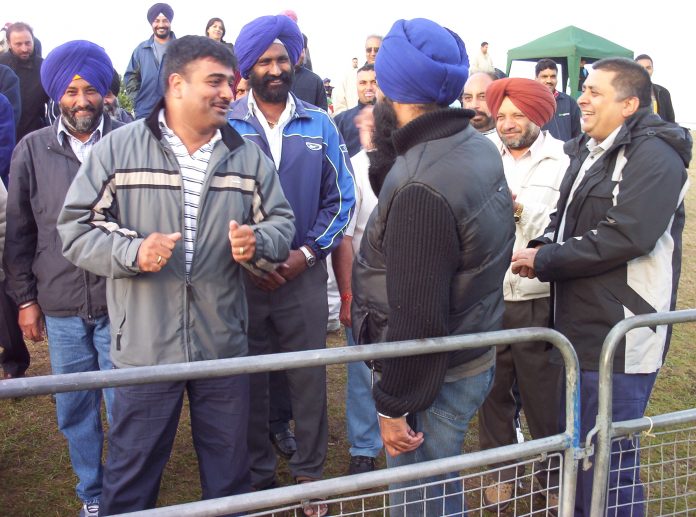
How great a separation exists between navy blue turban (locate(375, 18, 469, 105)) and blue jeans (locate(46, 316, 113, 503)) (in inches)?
71.1

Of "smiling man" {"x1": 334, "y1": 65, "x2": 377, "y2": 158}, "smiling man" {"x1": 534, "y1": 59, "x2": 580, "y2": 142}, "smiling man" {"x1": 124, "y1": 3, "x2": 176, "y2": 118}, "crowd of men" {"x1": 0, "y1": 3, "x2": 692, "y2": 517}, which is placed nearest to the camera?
"crowd of men" {"x1": 0, "y1": 3, "x2": 692, "y2": 517}

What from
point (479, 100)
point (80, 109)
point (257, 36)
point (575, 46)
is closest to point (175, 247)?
point (80, 109)

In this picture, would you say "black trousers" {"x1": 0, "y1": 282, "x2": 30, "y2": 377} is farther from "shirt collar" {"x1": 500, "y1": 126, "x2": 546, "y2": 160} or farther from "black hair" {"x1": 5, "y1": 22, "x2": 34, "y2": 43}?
"black hair" {"x1": 5, "y1": 22, "x2": 34, "y2": 43}

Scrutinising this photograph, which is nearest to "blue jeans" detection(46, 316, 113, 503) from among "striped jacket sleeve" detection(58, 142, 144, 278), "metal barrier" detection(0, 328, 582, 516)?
"striped jacket sleeve" detection(58, 142, 144, 278)

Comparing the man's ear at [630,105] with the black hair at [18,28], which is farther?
the black hair at [18,28]

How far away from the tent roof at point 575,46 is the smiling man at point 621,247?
1347 centimetres

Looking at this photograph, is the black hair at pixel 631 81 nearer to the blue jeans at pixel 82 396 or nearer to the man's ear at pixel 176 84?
the man's ear at pixel 176 84

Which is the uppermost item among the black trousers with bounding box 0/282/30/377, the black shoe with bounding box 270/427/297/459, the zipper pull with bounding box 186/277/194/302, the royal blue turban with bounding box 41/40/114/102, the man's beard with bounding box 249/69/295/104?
the royal blue turban with bounding box 41/40/114/102

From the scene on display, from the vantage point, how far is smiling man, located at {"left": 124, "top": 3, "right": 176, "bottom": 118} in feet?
25.4

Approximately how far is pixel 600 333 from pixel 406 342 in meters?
1.24

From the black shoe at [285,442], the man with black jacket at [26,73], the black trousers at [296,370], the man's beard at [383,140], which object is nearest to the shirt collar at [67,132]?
the black trousers at [296,370]

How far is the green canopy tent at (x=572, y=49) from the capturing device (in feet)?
51.1

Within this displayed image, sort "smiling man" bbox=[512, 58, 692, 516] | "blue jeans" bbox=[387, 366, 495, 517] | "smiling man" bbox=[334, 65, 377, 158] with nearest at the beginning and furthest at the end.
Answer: "blue jeans" bbox=[387, 366, 495, 517]
"smiling man" bbox=[512, 58, 692, 516]
"smiling man" bbox=[334, 65, 377, 158]

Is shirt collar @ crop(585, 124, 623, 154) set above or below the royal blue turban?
below
